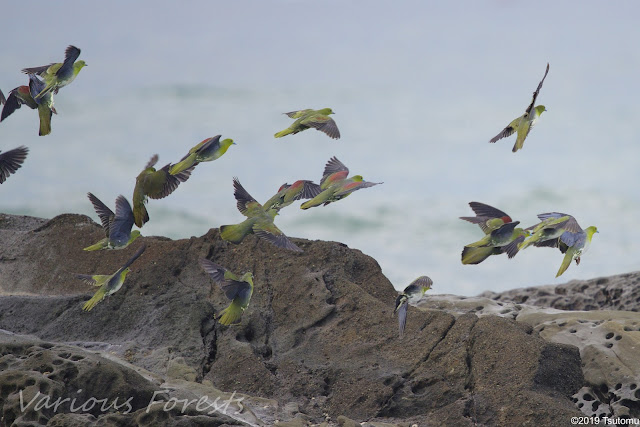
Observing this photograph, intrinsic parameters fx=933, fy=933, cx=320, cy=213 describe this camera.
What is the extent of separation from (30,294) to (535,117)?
7.75m

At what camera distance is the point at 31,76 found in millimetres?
9922

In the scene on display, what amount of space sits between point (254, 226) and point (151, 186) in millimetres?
1123

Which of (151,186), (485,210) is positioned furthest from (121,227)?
(485,210)

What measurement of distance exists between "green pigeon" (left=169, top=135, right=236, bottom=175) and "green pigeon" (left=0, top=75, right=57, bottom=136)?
1653 mm

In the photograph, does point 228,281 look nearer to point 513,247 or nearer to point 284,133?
point 284,133

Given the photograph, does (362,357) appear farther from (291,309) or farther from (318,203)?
(318,203)

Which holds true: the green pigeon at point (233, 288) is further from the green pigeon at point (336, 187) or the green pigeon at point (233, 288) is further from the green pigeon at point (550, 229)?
the green pigeon at point (550, 229)

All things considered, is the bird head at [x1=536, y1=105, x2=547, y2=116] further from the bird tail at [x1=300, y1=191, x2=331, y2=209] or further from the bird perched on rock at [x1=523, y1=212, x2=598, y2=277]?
the bird tail at [x1=300, y1=191, x2=331, y2=209]

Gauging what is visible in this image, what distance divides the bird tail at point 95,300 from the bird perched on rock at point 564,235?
194 inches

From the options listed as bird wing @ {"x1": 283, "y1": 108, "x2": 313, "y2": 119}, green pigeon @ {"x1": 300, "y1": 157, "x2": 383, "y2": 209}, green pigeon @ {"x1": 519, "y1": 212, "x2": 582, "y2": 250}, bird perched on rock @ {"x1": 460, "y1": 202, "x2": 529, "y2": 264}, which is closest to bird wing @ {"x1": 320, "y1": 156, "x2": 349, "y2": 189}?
green pigeon @ {"x1": 300, "y1": 157, "x2": 383, "y2": 209}

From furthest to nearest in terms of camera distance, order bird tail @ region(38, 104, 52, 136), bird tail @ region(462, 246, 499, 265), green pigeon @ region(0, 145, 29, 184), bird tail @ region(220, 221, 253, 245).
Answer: green pigeon @ region(0, 145, 29, 184)
bird tail @ region(38, 104, 52, 136)
bird tail @ region(220, 221, 253, 245)
bird tail @ region(462, 246, 499, 265)

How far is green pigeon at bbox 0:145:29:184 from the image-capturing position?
33.8 ft

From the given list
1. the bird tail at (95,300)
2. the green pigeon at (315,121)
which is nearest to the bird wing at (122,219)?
the bird tail at (95,300)

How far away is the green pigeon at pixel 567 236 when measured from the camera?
9125 mm
